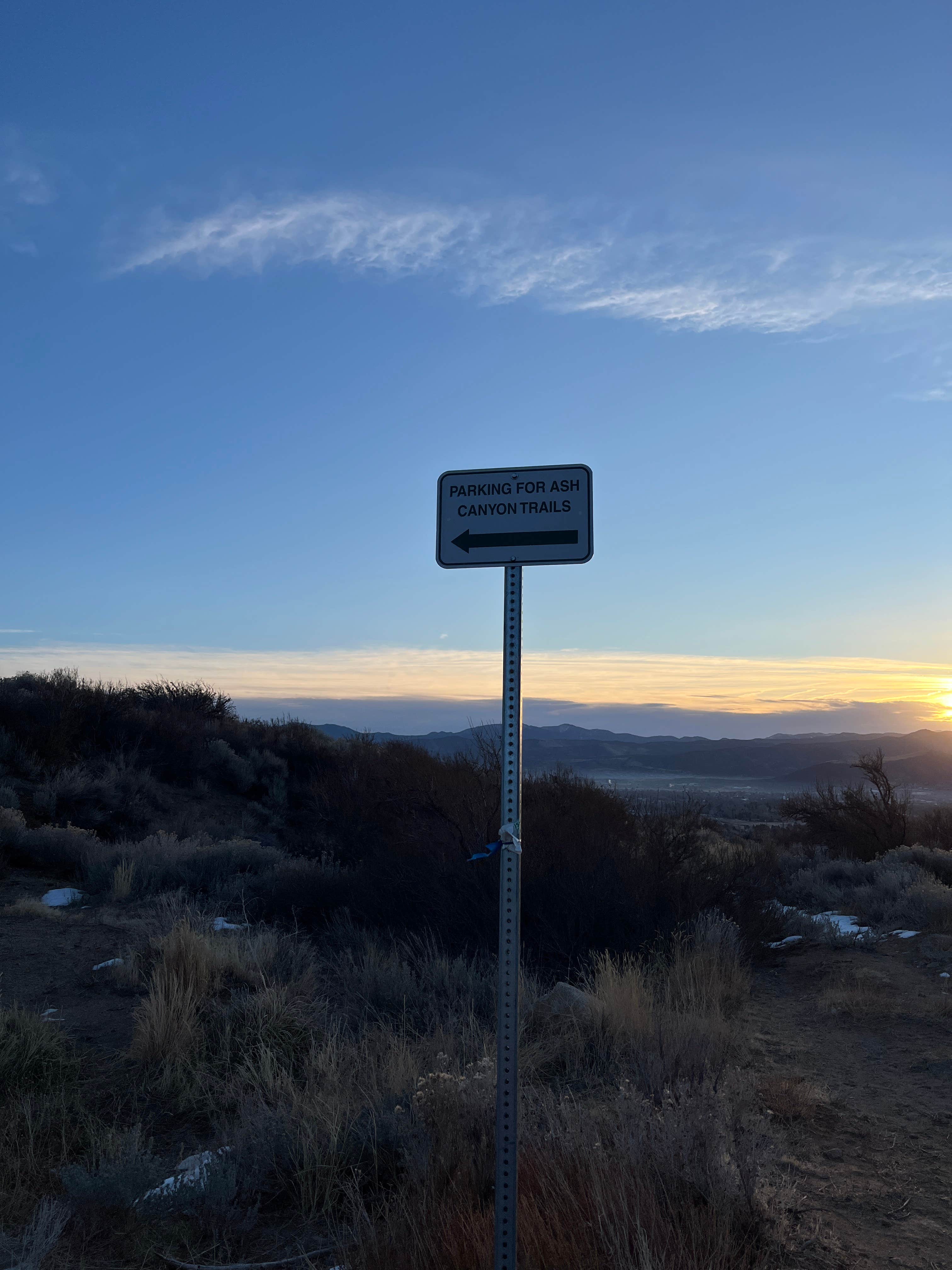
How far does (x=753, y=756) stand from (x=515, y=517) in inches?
4983

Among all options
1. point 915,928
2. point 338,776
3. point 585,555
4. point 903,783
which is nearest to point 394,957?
point 585,555

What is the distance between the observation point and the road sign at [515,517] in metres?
3.12

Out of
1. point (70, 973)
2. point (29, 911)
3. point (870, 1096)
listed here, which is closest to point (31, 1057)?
point (70, 973)

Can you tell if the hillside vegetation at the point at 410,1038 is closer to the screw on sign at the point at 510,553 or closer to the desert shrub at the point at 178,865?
the desert shrub at the point at 178,865

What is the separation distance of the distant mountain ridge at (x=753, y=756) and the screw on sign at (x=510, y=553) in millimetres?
76525

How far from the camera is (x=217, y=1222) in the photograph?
360cm

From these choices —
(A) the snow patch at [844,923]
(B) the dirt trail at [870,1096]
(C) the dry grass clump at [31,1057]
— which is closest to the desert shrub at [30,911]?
(C) the dry grass clump at [31,1057]

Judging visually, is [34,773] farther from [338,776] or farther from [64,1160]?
[64,1160]

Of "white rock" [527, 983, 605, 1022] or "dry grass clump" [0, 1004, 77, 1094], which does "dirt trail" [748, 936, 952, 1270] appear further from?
"dry grass clump" [0, 1004, 77, 1094]

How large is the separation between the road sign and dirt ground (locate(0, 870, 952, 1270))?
9.30ft

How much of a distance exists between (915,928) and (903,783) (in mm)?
75573

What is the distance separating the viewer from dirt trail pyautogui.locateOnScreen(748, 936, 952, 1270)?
369cm

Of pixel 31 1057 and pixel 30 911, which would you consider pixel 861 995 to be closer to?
pixel 31 1057

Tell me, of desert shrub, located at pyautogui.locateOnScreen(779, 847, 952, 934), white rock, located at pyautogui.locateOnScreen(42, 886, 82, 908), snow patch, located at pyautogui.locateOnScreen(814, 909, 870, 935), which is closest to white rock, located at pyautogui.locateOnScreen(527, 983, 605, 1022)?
desert shrub, located at pyautogui.locateOnScreen(779, 847, 952, 934)
